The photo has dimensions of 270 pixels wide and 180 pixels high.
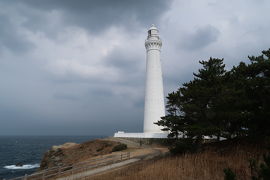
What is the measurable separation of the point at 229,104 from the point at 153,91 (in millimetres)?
19282

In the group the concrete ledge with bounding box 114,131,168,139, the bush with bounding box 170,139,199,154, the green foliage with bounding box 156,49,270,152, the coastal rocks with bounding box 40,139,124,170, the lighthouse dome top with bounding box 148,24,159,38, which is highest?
the lighthouse dome top with bounding box 148,24,159,38

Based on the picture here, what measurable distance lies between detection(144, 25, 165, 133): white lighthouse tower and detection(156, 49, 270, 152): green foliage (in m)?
15.3

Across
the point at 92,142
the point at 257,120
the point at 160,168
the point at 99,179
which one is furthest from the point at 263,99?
the point at 92,142

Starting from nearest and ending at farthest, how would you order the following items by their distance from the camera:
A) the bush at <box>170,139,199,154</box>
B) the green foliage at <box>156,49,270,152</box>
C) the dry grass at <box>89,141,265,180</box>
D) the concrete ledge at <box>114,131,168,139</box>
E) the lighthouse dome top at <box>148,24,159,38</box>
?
the dry grass at <box>89,141,265,180</box> < the green foliage at <box>156,49,270,152</box> < the bush at <box>170,139,199,154</box> < the concrete ledge at <box>114,131,168,139</box> < the lighthouse dome top at <box>148,24,159,38</box>

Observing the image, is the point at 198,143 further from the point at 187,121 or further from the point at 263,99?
the point at 263,99

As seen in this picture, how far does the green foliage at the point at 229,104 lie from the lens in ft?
48.5

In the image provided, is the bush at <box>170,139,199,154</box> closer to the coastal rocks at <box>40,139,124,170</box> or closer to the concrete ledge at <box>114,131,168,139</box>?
the concrete ledge at <box>114,131,168,139</box>

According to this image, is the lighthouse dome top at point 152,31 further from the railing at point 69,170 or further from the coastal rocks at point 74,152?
the railing at point 69,170

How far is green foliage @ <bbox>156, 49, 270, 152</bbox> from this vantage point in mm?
14784

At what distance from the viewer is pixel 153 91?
34531mm

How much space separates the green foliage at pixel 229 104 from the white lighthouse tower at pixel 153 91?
50.3 feet

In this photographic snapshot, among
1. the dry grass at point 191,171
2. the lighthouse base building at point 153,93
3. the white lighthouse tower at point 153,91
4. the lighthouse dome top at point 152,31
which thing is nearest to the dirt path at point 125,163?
the dry grass at point 191,171

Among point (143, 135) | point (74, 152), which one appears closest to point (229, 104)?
point (143, 135)

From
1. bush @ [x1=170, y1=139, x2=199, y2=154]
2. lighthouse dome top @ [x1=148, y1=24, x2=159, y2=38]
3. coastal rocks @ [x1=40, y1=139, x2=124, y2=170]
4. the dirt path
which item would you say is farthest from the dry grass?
lighthouse dome top @ [x1=148, y1=24, x2=159, y2=38]
